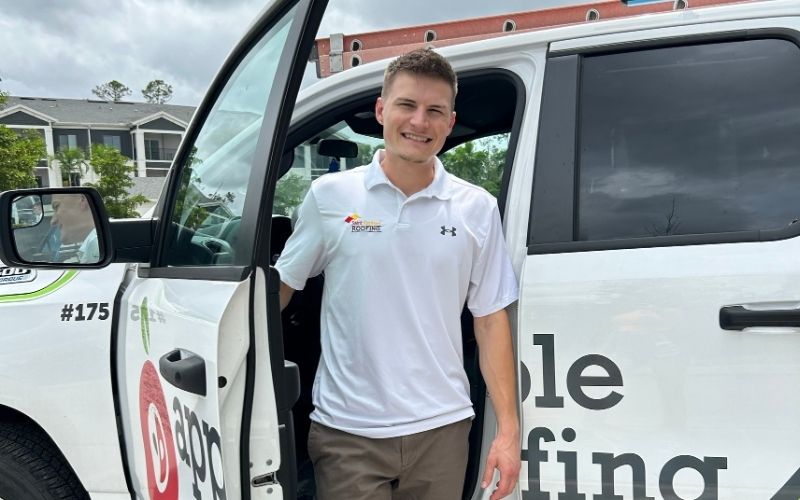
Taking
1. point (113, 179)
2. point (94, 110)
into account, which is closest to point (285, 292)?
point (113, 179)

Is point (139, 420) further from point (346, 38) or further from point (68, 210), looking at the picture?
point (346, 38)

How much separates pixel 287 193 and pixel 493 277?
1214 mm

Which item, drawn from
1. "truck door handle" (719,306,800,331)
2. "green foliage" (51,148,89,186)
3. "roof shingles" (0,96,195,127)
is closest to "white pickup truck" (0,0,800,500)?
"truck door handle" (719,306,800,331)

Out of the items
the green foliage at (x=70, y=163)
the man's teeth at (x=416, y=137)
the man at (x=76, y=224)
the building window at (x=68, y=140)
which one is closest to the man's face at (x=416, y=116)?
the man's teeth at (x=416, y=137)

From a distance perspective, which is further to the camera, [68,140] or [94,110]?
[94,110]

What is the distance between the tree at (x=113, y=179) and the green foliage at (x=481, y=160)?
29316 mm

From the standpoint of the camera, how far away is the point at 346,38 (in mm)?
2510

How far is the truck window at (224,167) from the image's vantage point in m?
1.41

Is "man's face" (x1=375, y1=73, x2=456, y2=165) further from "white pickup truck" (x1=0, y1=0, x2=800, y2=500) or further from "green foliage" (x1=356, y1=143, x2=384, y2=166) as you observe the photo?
"green foliage" (x1=356, y1=143, x2=384, y2=166)

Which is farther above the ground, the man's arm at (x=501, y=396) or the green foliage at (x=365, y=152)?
A: the green foliage at (x=365, y=152)

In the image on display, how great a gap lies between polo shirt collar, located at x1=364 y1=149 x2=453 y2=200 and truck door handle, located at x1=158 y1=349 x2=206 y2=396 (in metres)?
0.62

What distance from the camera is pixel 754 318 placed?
1303mm

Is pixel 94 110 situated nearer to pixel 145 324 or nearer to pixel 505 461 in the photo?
pixel 145 324

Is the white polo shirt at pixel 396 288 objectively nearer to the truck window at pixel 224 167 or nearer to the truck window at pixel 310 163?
the truck window at pixel 224 167
